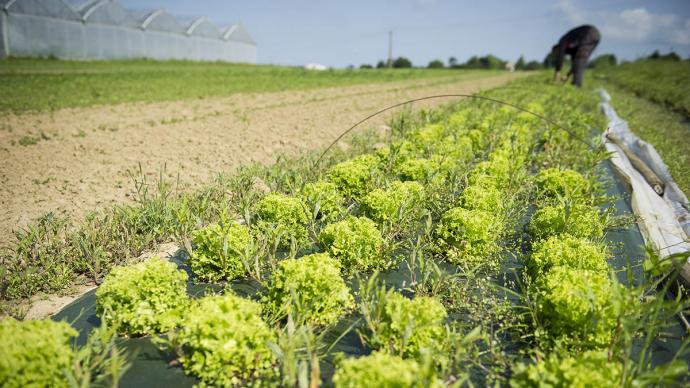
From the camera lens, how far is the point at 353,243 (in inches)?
157

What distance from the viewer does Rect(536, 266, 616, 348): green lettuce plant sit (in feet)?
9.55

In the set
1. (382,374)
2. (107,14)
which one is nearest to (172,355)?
(382,374)

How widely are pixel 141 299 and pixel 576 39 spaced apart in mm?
26187

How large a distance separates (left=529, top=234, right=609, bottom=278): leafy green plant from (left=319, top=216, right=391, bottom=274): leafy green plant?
1.44 m

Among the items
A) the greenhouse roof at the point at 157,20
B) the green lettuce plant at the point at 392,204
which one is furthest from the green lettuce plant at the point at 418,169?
the greenhouse roof at the point at 157,20

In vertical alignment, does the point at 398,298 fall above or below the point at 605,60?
below

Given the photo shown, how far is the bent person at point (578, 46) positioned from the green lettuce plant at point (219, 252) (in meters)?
24.8

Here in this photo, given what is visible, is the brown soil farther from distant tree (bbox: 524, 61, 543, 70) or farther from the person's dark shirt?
distant tree (bbox: 524, 61, 543, 70)

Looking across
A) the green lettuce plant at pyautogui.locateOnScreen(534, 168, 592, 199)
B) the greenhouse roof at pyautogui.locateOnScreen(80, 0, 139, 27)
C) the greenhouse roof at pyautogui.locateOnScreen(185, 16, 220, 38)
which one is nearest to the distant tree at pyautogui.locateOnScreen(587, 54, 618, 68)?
the greenhouse roof at pyautogui.locateOnScreen(185, 16, 220, 38)

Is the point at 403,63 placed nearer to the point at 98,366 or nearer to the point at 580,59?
the point at 580,59

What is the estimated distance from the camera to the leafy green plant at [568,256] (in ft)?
12.1

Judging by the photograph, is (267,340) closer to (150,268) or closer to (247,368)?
(247,368)

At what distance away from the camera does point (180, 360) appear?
9.00ft

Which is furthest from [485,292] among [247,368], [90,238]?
[90,238]
